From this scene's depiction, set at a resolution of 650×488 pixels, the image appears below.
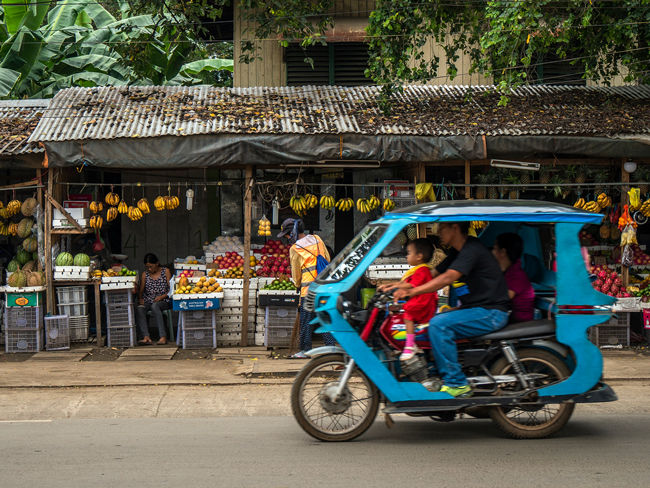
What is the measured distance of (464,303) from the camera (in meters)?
6.22

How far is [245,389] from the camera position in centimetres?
907

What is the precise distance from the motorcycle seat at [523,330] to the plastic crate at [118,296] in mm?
7206

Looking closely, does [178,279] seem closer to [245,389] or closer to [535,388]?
[245,389]

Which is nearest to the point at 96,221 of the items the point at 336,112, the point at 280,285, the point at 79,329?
the point at 79,329

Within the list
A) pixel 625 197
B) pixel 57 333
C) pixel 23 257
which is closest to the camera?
pixel 57 333

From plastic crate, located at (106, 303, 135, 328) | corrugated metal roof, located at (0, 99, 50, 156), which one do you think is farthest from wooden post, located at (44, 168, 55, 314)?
plastic crate, located at (106, 303, 135, 328)

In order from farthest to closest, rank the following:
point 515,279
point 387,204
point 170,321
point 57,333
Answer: point 170,321 → point 387,204 → point 57,333 → point 515,279

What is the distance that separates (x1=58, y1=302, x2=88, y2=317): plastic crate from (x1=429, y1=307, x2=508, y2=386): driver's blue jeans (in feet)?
24.8

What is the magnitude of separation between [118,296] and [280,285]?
8.99 feet

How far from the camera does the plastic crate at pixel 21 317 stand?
1125cm

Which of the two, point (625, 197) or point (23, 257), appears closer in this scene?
point (625, 197)

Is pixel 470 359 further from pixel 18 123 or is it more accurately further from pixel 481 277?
pixel 18 123

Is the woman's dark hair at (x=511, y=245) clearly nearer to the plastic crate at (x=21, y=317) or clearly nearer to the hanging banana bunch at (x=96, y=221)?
the hanging banana bunch at (x=96, y=221)

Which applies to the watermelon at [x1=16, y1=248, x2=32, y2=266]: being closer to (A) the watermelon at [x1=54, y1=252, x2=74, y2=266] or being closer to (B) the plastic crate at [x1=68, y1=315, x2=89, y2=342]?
(A) the watermelon at [x1=54, y1=252, x2=74, y2=266]
